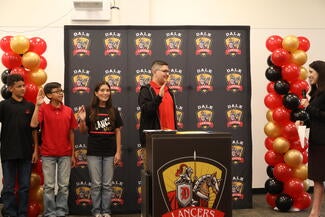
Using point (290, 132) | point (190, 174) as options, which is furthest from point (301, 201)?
point (190, 174)

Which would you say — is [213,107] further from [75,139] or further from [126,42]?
[75,139]

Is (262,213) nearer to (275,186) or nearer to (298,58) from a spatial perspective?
(275,186)

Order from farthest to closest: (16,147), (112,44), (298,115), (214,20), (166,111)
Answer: (214,20) < (112,44) < (298,115) < (16,147) < (166,111)

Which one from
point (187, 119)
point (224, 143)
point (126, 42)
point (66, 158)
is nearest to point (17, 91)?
point (66, 158)

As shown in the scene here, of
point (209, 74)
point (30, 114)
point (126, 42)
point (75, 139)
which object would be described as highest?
point (126, 42)

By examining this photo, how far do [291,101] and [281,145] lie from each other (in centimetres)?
52

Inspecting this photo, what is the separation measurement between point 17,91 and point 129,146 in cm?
142

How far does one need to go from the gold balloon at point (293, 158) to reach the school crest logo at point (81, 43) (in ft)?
8.50

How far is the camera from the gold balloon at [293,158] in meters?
4.85

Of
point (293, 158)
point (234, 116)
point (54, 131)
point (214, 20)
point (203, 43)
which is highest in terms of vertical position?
point (214, 20)

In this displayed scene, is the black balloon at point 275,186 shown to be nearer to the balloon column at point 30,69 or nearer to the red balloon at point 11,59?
the balloon column at point 30,69

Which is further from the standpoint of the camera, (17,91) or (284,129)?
(284,129)

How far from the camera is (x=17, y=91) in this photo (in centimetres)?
435

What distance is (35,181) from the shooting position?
4.63 meters
